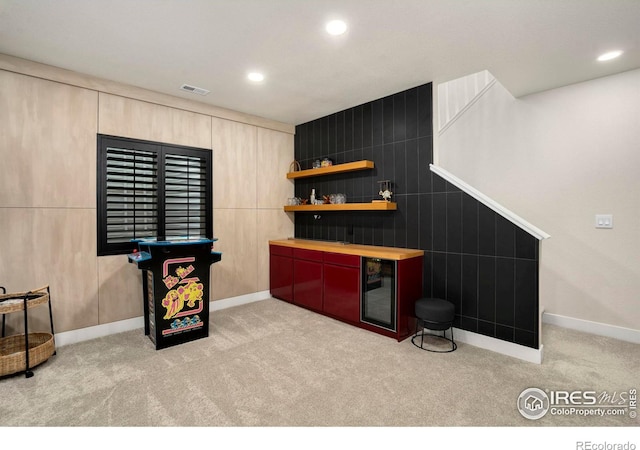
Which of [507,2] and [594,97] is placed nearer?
[507,2]

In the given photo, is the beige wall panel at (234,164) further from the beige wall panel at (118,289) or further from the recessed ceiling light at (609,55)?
the recessed ceiling light at (609,55)

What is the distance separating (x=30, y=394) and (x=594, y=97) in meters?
5.87

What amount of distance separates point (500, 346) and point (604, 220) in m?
1.85

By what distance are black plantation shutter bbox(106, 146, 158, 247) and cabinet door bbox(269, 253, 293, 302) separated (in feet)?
5.78

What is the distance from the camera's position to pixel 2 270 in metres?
3.03

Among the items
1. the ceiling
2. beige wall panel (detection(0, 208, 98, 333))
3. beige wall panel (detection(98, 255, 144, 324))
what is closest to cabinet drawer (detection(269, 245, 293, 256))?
beige wall panel (detection(98, 255, 144, 324))

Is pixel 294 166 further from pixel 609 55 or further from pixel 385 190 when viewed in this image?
pixel 609 55

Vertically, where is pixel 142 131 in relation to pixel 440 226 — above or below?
above

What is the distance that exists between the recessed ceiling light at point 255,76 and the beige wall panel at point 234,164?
1.18m

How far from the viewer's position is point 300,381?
2553 millimetres

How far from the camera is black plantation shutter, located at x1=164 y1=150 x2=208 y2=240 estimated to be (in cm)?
405

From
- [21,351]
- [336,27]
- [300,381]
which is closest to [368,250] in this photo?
[300,381]

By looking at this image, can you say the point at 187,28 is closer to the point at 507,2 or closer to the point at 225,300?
the point at 507,2
